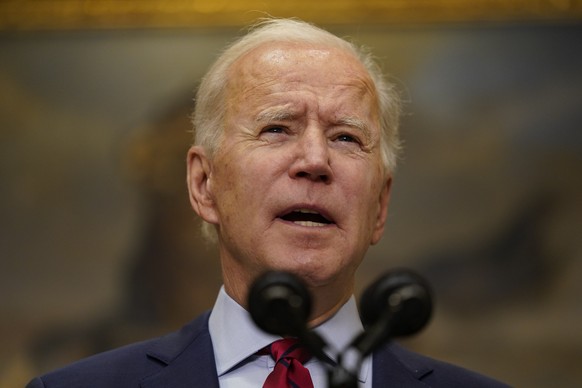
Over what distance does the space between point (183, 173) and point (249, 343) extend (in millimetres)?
2637

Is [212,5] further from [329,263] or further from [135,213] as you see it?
[329,263]

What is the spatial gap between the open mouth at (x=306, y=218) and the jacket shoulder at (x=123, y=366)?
0.39 metres

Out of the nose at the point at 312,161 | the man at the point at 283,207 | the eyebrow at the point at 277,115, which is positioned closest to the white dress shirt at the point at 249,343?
the man at the point at 283,207

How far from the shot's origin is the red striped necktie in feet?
7.98

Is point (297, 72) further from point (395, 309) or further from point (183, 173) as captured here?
point (183, 173)

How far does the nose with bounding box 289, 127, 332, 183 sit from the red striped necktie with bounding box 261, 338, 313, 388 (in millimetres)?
366

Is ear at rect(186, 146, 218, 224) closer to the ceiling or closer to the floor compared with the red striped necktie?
closer to the ceiling

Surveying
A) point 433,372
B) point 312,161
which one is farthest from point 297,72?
point 433,372

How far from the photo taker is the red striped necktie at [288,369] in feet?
7.98

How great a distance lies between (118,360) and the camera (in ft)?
8.68

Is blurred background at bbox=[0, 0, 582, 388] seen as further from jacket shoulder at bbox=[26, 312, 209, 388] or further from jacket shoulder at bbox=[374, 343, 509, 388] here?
jacket shoulder at bbox=[26, 312, 209, 388]

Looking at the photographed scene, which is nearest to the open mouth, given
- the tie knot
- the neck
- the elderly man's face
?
the elderly man's face

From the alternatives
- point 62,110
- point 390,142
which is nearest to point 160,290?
point 62,110

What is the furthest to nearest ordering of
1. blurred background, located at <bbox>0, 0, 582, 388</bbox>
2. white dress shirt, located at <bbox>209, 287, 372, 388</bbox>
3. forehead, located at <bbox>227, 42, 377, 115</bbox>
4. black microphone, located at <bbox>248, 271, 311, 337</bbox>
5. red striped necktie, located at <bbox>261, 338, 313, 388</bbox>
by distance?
blurred background, located at <bbox>0, 0, 582, 388</bbox>, forehead, located at <bbox>227, 42, 377, 115</bbox>, white dress shirt, located at <bbox>209, 287, 372, 388</bbox>, red striped necktie, located at <bbox>261, 338, 313, 388</bbox>, black microphone, located at <bbox>248, 271, 311, 337</bbox>
